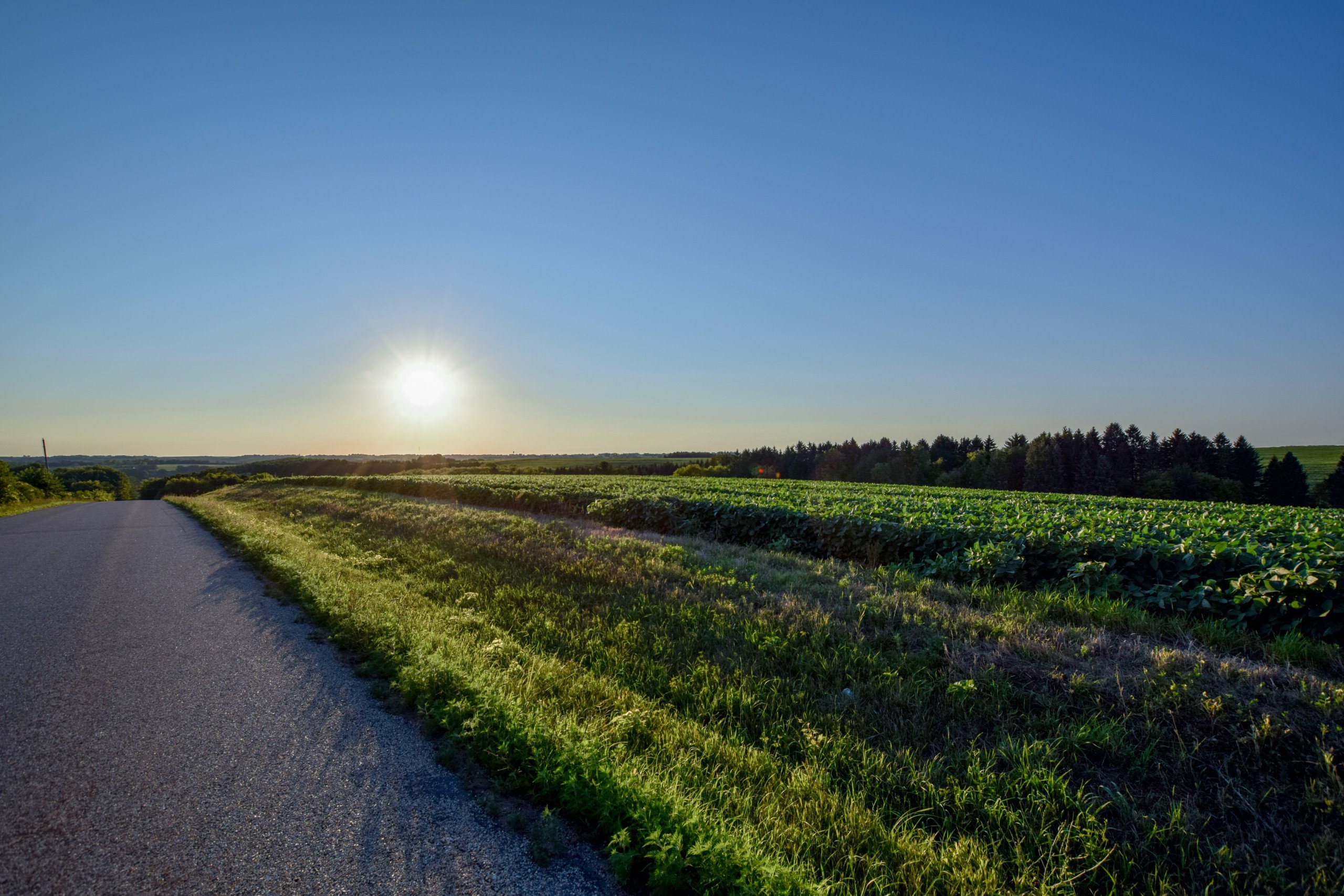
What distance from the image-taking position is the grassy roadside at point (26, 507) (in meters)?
28.1

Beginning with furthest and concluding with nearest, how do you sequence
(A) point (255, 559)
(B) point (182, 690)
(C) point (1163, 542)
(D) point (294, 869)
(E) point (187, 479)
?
(E) point (187, 479) → (A) point (255, 559) → (C) point (1163, 542) → (B) point (182, 690) → (D) point (294, 869)

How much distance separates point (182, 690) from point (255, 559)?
7.53 m

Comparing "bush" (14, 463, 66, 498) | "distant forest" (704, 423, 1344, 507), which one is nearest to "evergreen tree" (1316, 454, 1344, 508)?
"distant forest" (704, 423, 1344, 507)

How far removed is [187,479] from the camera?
204 feet

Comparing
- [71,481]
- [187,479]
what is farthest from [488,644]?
[71,481]

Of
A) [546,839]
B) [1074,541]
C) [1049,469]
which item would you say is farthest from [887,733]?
[1049,469]

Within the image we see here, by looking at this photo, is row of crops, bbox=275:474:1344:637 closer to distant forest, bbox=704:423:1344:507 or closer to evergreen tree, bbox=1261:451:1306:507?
distant forest, bbox=704:423:1344:507

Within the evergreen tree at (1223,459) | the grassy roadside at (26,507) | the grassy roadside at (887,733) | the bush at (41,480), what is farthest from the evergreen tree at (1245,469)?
the bush at (41,480)

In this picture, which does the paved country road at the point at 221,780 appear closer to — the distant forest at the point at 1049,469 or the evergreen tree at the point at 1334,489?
the distant forest at the point at 1049,469

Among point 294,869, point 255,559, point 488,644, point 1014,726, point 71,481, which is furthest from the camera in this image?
point 71,481

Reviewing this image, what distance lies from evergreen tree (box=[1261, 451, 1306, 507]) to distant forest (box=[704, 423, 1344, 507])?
A: 0.21 ft

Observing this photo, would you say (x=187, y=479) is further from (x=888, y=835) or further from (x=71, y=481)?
(x=888, y=835)

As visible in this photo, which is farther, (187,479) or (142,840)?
(187,479)

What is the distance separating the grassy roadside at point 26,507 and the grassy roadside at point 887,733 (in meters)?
35.1
